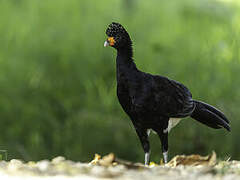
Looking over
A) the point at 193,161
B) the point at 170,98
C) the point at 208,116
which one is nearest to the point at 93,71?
the point at 208,116

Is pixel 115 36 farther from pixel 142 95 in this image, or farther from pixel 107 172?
pixel 107 172

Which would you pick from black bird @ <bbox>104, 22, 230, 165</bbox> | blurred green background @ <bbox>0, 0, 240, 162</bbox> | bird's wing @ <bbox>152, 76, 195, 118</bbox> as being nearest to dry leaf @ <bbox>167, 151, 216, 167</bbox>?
black bird @ <bbox>104, 22, 230, 165</bbox>

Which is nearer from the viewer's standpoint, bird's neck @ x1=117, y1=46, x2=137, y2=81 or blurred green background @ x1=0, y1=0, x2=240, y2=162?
A: bird's neck @ x1=117, y1=46, x2=137, y2=81

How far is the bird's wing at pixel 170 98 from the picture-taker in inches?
220

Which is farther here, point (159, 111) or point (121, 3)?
point (121, 3)

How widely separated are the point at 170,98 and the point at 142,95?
18.8 inches

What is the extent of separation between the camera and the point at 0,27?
38.1 feet

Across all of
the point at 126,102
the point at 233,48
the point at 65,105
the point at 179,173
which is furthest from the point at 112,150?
the point at 179,173

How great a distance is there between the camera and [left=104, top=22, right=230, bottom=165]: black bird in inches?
214

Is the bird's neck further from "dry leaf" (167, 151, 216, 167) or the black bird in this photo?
"dry leaf" (167, 151, 216, 167)

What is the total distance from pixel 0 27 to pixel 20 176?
862 cm

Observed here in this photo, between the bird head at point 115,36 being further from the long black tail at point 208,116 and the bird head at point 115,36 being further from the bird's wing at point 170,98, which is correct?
the long black tail at point 208,116

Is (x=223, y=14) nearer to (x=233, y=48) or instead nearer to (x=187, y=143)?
(x=233, y=48)

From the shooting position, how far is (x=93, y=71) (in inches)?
436
